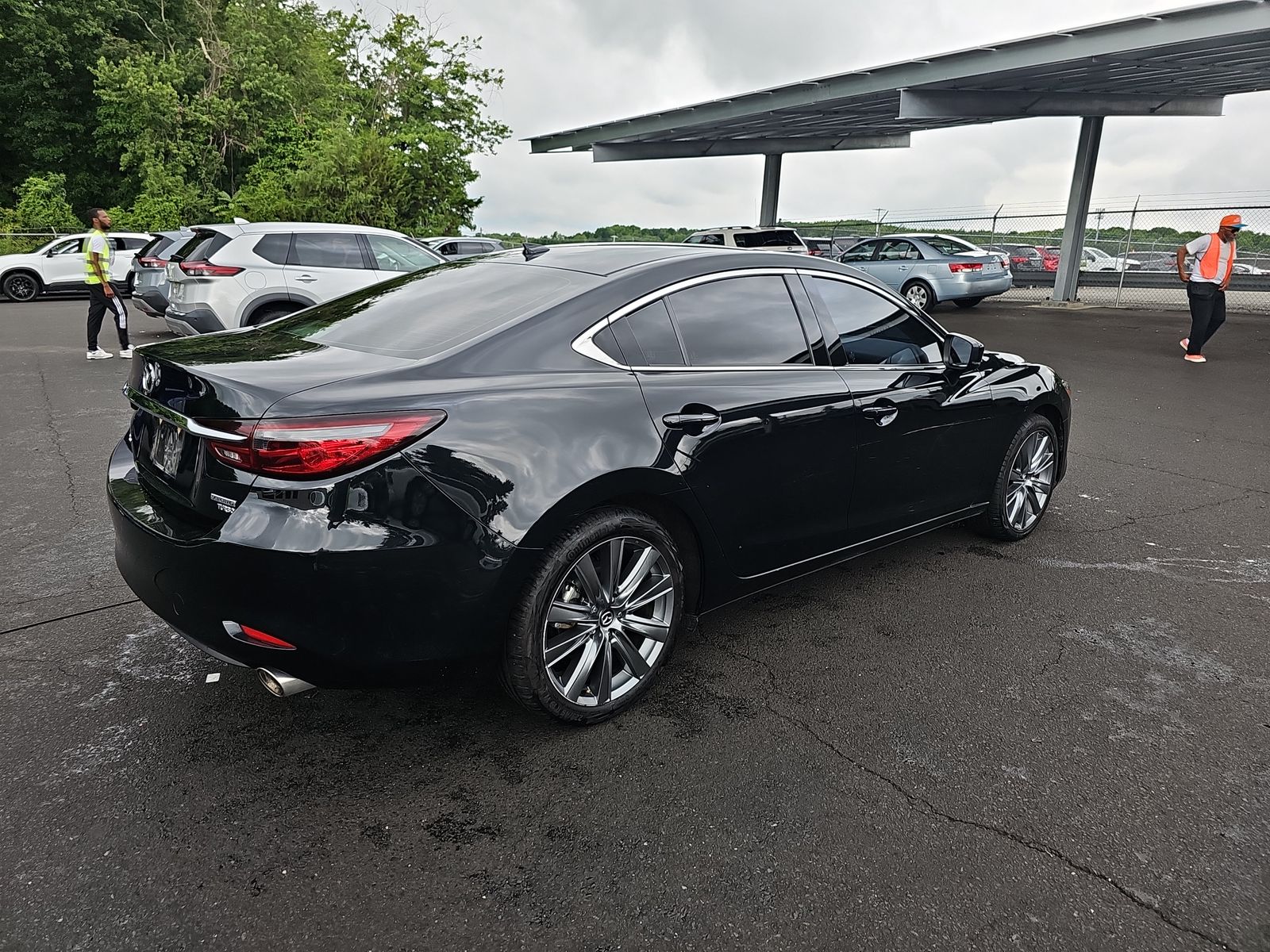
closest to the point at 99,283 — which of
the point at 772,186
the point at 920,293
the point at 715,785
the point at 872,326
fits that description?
the point at 872,326

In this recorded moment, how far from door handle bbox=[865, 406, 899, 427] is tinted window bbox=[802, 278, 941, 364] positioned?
220 millimetres

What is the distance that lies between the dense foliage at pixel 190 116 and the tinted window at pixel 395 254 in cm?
1583

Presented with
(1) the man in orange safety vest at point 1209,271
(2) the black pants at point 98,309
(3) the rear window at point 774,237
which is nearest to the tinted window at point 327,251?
(2) the black pants at point 98,309

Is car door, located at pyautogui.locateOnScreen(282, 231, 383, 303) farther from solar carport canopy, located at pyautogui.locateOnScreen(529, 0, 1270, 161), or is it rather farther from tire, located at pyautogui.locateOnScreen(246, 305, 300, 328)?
solar carport canopy, located at pyautogui.locateOnScreen(529, 0, 1270, 161)

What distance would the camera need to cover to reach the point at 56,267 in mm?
21250

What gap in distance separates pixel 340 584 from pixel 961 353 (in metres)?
3.18

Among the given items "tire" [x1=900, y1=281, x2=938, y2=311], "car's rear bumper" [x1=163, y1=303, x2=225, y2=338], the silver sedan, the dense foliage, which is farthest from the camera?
the dense foliage

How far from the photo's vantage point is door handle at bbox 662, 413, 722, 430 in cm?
309

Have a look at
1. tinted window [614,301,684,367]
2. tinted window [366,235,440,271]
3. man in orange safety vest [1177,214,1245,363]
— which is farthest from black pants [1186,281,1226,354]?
tinted window [614,301,684,367]

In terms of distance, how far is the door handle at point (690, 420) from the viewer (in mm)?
3094

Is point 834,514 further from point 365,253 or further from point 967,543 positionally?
point 365,253

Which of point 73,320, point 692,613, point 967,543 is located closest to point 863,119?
point 73,320

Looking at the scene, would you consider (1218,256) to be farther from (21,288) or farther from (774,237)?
(21,288)

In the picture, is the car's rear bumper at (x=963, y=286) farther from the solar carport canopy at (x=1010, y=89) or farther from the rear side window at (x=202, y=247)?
the rear side window at (x=202, y=247)
